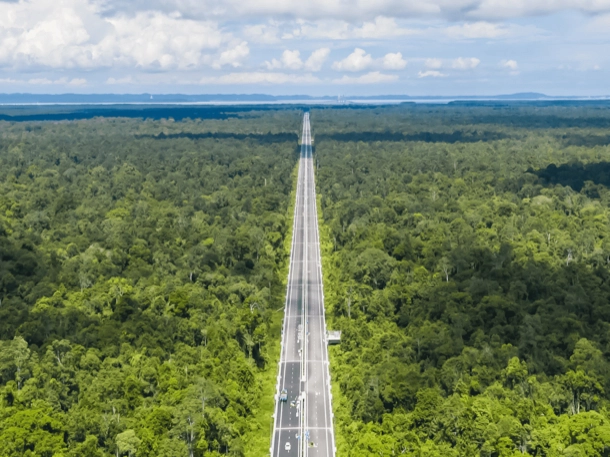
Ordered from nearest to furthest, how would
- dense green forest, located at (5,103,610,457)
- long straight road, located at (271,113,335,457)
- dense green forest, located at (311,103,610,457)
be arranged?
dense green forest, located at (311,103,610,457) < dense green forest, located at (5,103,610,457) < long straight road, located at (271,113,335,457)

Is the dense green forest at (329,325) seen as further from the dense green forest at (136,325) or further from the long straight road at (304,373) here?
the long straight road at (304,373)

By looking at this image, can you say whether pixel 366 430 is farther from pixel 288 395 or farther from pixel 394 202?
pixel 394 202

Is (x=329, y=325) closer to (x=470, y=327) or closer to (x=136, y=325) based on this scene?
(x=470, y=327)

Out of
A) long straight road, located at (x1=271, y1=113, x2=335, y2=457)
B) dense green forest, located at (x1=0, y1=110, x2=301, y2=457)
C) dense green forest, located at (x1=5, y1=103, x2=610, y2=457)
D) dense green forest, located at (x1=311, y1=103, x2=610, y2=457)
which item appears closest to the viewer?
dense green forest, located at (x1=311, y1=103, x2=610, y2=457)

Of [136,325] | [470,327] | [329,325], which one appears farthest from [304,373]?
[136,325]

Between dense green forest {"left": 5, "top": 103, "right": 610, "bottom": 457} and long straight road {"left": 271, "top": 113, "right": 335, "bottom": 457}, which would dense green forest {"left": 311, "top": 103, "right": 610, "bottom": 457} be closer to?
dense green forest {"left": 5, "top": 103, "right": 610, "bottom": 457}

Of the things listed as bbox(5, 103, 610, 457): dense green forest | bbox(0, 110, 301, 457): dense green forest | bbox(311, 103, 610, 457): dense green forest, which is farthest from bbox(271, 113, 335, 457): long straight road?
bbox(0, 110, 301, 457): dense green forest

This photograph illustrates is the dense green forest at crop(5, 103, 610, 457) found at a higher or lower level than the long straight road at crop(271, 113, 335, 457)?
higher

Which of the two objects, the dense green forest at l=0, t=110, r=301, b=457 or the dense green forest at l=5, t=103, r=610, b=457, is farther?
the dense green forest at l=0, t=110, r=301, b=457
